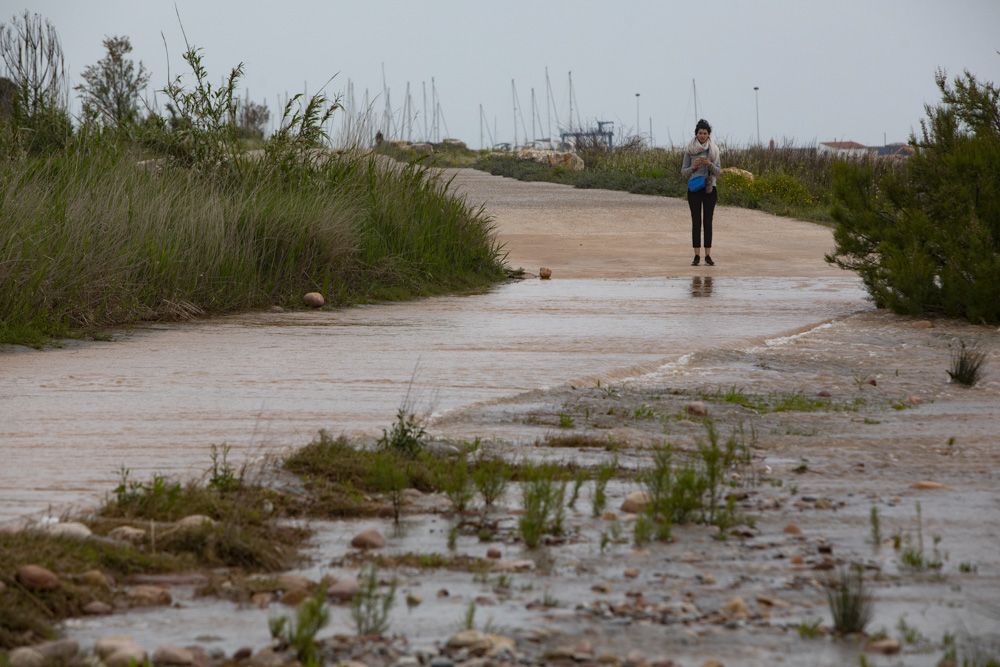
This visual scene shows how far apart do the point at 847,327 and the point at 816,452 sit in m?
5.45

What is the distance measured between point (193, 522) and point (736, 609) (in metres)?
1.61

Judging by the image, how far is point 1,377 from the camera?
7379mm

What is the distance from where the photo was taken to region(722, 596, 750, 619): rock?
10.9ft


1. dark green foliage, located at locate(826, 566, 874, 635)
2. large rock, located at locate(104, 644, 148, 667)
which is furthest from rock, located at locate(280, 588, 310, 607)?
dark green foliage, located at locate(826, 566, 874, 635)

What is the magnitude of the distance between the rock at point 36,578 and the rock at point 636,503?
1.89 meters

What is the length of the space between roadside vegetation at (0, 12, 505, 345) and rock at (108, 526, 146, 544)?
17.5 ft

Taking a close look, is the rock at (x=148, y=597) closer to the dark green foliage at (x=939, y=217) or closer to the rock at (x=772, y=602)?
the rock at (x=772, y=602)

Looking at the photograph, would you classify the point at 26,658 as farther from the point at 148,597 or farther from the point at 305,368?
the point at 305,368

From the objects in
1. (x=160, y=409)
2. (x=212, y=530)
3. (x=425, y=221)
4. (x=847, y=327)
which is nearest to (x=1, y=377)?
(x=160, y=409)

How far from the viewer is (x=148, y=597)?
3.41 meters

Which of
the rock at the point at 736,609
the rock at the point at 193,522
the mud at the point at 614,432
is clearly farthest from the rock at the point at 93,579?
the rock at the point at 736,609

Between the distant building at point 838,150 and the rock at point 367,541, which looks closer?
the rock at point 367,541

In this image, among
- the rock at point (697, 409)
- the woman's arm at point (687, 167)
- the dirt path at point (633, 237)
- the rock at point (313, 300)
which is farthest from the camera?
the dirt path at point (633, 237)

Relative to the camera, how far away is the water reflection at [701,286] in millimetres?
13766
